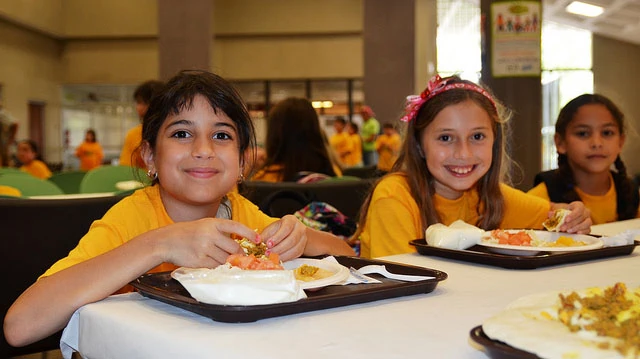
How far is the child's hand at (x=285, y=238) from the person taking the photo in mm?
1342

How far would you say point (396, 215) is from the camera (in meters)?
2.08

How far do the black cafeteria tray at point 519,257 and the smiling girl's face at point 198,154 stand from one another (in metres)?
0.54

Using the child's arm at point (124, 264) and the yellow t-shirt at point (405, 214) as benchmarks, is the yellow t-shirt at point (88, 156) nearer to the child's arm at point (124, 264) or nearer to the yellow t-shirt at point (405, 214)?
the yellow t-shirt at point (405, 214)

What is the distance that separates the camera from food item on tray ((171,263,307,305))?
843 millimetres

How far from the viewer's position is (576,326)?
0.65 m

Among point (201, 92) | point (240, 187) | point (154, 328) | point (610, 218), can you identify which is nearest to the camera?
point (154, 328)

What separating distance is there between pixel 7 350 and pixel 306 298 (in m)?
1.24

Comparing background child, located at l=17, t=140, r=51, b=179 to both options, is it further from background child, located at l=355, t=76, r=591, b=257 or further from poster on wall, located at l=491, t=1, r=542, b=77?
background child, located at l=355, t=76, r=591, b=257

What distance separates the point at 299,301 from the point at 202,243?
12.7 inches

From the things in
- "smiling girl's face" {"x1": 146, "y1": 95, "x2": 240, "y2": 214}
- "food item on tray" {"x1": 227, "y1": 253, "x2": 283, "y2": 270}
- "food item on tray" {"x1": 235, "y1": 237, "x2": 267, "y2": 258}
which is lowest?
"food item on tray" {"x1": 235, "y1": 237, "x2": 267, "y2": 258}

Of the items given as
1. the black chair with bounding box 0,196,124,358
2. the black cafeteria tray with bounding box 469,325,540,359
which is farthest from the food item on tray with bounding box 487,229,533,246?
the black chair with bounding box 0,196,124,358

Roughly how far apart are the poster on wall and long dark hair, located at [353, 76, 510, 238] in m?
1.76

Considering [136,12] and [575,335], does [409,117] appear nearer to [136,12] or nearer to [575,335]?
[575,335]

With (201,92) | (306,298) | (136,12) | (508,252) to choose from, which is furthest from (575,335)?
(136,12)
